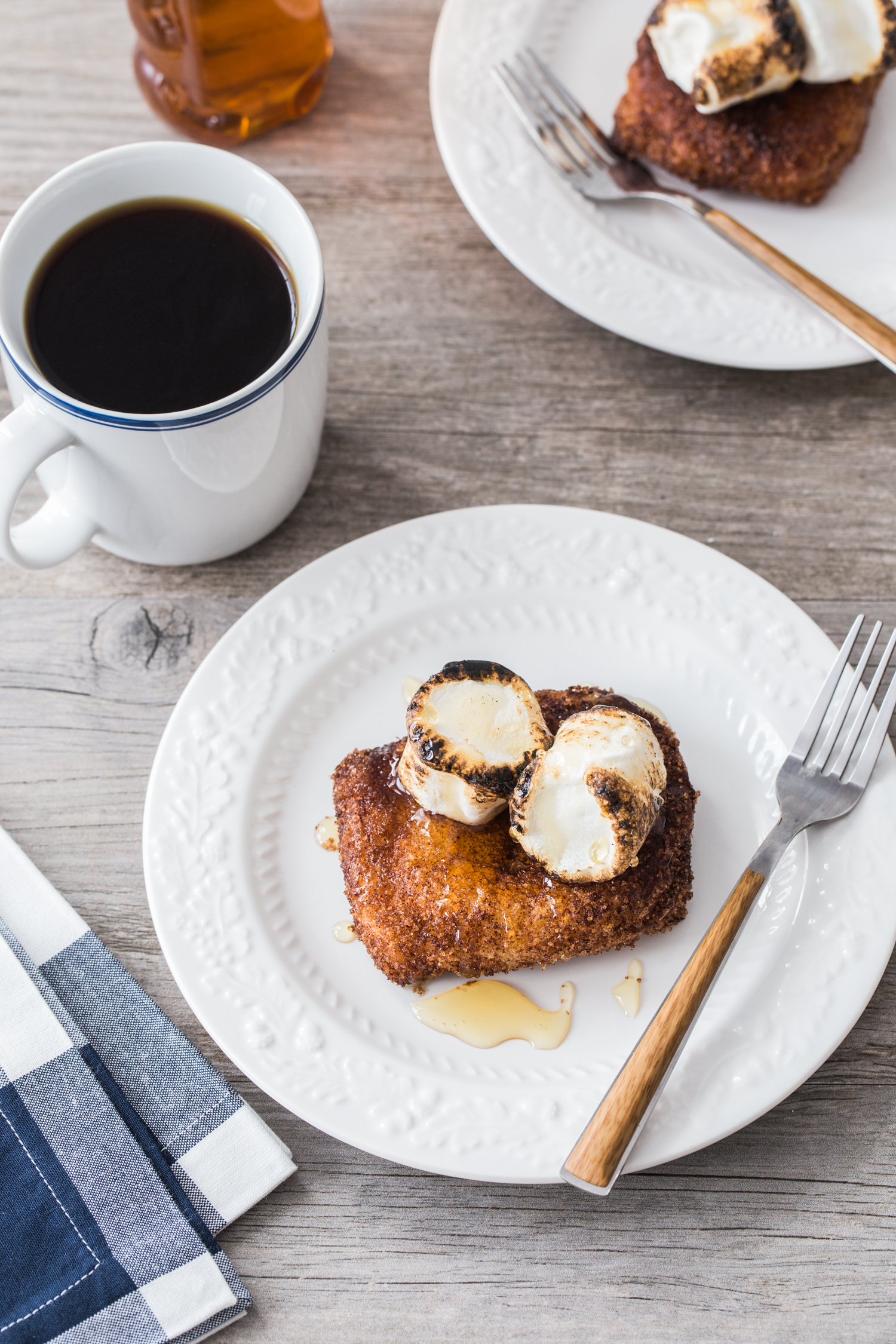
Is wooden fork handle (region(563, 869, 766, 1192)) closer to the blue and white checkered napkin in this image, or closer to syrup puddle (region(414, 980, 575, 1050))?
syrup puddle (region(414, 980, 575, 1050))

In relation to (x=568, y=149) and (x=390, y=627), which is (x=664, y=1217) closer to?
(x=390, y=627)

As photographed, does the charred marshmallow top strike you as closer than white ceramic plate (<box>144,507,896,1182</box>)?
No

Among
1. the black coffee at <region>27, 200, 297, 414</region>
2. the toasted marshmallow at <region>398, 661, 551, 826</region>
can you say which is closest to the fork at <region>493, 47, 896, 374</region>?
the black coffee at <region>27, 200, 297, 414</region>

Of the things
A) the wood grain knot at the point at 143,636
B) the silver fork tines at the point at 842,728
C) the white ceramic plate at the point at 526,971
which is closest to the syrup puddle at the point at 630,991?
the white ceramic plate at the point at 526,971

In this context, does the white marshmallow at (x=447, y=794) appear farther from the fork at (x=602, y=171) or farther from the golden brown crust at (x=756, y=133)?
the golden brown crust at (x=756, y=133)

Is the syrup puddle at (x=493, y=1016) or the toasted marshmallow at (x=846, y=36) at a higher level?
the toasted marshmallow at (x=846, y=36)

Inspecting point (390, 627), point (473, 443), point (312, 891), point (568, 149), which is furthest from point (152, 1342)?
point (568, 149)
